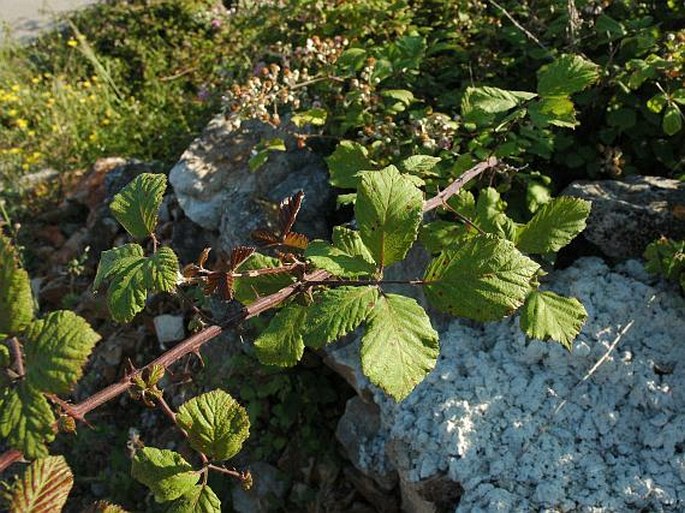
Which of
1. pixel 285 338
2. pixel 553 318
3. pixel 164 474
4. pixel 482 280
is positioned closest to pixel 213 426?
pixel 164 474

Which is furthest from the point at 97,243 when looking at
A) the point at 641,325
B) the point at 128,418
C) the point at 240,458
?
the point at 641,325

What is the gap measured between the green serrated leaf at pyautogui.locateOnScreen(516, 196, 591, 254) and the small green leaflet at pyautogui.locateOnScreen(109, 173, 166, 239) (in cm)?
88

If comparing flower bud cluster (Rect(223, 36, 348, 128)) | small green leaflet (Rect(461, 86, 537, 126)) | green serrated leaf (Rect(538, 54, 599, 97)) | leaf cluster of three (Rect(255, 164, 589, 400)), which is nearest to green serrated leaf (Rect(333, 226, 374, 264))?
leaf cluster of three (Rect(255, 164, 589, 400))

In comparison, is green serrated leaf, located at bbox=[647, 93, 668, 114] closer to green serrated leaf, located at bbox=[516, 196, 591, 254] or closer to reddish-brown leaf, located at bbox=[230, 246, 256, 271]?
green serrated leaf, located at bbox=[516, 196, 591, 254]

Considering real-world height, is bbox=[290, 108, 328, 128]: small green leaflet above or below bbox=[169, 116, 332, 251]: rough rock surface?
above

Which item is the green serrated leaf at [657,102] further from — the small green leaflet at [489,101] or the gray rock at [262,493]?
the gray rock at [262,493]

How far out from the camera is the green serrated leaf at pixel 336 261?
1292mm

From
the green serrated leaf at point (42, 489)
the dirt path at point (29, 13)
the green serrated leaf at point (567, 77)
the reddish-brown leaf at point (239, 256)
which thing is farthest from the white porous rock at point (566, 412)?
the dirt path at point (29, 13)

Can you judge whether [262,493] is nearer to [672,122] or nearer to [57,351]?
[57,351]

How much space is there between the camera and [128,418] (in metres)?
3.25

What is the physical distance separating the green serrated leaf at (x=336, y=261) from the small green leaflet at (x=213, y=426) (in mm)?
350

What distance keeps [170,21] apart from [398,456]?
469cm

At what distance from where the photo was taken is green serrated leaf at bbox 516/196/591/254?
5.41 feet

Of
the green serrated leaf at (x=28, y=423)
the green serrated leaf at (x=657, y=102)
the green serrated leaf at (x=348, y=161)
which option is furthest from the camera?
the green serrated leaf at (x=657, y=102)
